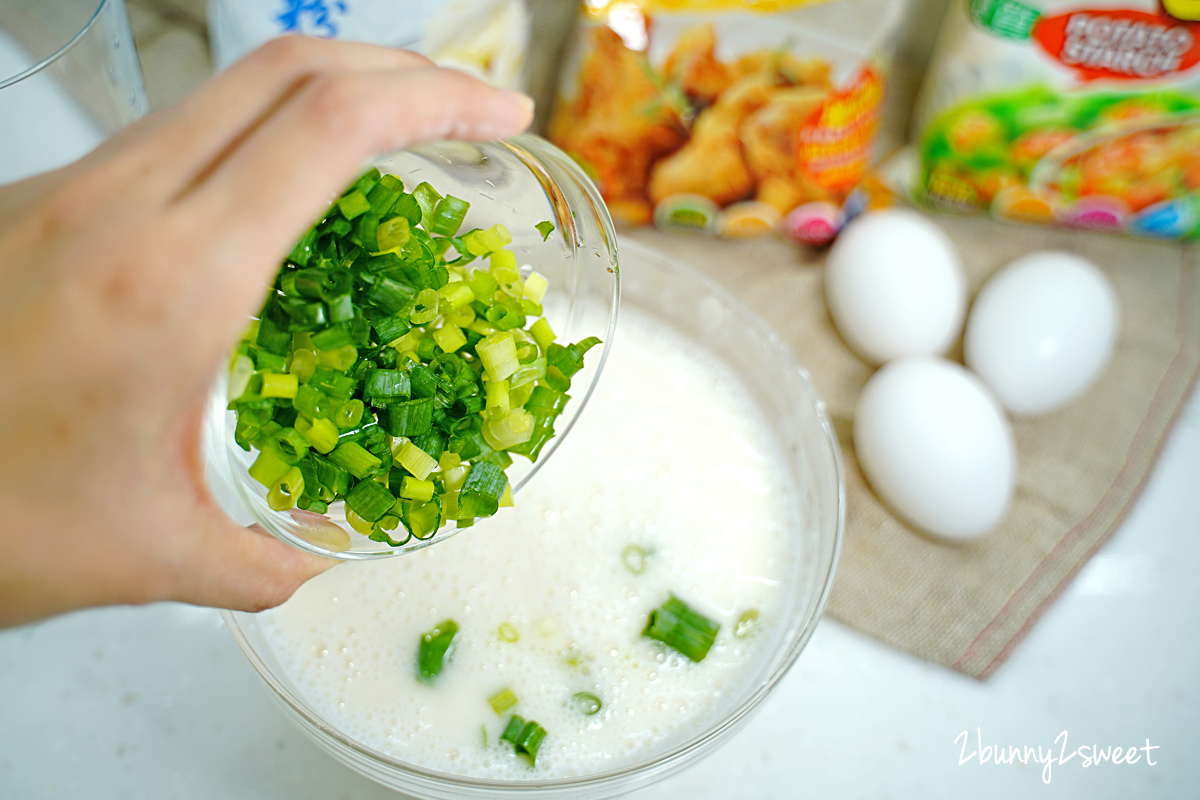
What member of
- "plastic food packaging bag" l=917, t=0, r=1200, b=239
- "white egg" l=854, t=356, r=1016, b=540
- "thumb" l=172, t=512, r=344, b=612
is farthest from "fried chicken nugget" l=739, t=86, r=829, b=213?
"thumb" l=172, t=512, r=344, b=612

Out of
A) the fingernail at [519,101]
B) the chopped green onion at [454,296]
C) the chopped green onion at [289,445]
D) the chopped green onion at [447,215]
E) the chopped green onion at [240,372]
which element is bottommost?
the chopped green onion at [289,445]

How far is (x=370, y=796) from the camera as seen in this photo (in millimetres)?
1038

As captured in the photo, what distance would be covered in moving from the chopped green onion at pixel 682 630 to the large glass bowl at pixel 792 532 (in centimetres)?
6

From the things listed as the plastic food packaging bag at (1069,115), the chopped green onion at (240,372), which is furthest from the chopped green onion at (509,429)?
the plastic food packaging bag at (1069,115)

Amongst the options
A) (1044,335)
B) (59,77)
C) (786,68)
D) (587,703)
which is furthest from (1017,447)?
(59,77)

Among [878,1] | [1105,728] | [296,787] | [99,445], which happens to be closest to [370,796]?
[296,787]

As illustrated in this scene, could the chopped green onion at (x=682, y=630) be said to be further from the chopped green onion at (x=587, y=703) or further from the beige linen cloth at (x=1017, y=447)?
the beige linen cloth at (x=1017, y=447)

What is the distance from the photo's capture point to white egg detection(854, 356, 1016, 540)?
3.74 ft

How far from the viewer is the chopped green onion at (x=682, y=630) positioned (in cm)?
98

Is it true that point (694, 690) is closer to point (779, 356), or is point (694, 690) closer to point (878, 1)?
point (779, 356)

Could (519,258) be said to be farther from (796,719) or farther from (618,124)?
(796,719)

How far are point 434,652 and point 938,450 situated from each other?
0.68 m

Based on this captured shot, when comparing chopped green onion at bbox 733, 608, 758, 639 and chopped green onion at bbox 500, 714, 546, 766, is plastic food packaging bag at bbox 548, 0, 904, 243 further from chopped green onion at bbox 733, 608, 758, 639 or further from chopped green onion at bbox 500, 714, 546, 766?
chopped green onion at bbox 500, 714, 546, 766

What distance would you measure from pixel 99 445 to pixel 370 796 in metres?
0.69
